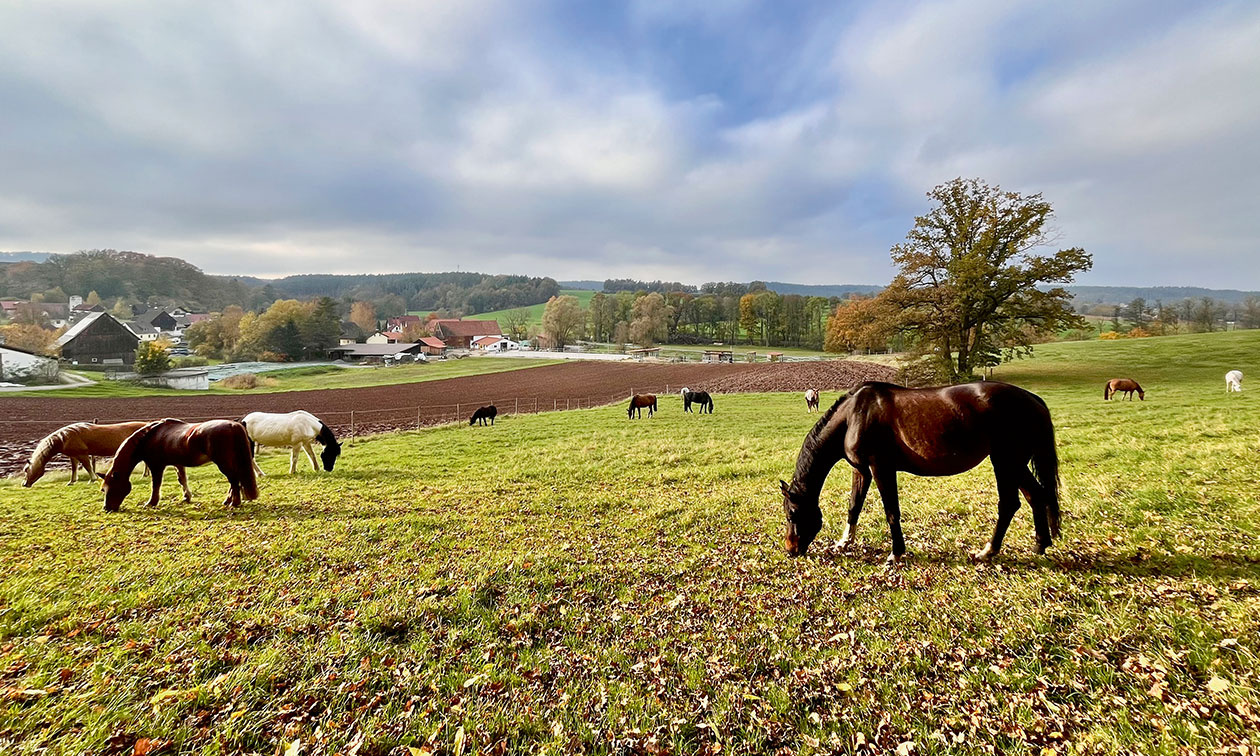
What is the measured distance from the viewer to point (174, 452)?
714cm

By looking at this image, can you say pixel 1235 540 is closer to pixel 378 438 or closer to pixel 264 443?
pixel 264 443

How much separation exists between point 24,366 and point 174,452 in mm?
33314

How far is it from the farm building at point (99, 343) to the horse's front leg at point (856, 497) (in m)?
48.1

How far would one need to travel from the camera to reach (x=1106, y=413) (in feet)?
47.5

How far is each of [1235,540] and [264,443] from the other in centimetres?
1635

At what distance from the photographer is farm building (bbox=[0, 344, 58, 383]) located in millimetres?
24875

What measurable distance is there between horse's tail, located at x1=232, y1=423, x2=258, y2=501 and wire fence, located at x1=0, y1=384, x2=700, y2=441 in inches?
397

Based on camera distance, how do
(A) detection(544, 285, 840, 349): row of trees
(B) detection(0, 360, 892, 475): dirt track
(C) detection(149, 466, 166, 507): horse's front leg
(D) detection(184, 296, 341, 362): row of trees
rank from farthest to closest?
(A) detection(544, 285, 840, 349): row of trees < (D) detection(184, 296, 341, 362): row of trees < (B) detection(0, 360, 892, 475): dirt track < (C) detection(149, 466, 166, 507): horse's front leg

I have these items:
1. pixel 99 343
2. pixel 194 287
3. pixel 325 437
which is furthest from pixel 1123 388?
pixel 194 287

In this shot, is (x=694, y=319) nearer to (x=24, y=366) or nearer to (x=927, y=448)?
(x=24, y=366)

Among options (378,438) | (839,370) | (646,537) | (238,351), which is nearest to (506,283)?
(238,351)

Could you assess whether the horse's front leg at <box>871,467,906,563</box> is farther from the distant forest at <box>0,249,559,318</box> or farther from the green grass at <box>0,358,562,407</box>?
the distant forest at <box>0,249,559,318</box>

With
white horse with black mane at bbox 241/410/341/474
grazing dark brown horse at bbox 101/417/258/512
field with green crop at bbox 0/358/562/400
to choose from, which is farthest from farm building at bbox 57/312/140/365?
grazing dark brown horse at bbox 101/417/258/512

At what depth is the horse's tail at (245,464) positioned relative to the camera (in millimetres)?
7281
